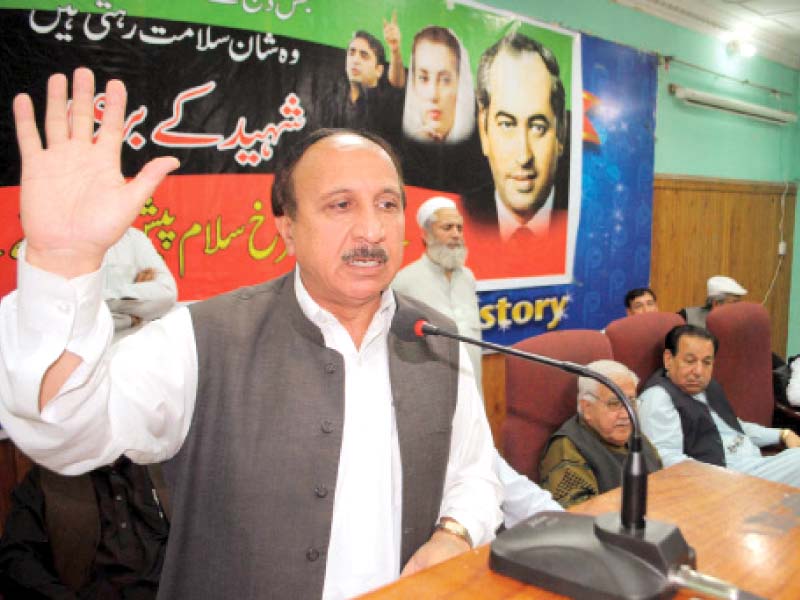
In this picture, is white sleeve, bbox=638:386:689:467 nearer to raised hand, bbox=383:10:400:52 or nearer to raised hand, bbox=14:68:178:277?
raised hand, bbox=383:10:400:52

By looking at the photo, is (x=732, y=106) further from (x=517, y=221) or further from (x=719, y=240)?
(x=517, y=221)

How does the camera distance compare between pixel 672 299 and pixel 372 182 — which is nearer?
pixel 372 182

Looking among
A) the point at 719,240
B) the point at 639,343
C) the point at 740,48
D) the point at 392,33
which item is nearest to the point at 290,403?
the point at 639,343

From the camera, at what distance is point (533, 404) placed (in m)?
2.15

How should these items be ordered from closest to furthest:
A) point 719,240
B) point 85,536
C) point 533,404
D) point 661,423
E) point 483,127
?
1. point 85,536
2. point 533,404
3. point 661,423
4. point 483,127
5. point 719,240

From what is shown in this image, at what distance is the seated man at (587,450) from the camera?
195 centimetres

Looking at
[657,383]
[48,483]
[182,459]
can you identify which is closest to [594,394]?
[657,383]

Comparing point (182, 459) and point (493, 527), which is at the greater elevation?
point (182, 459)

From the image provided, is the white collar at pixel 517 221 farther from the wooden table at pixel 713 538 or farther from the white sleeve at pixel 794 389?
the wooden table at pixel 713 538

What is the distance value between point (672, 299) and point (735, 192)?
1.45 metres

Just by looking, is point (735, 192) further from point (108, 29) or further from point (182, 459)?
point (182, 459)

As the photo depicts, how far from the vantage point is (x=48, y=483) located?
1.83 metres

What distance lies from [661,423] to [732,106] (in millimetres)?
4139

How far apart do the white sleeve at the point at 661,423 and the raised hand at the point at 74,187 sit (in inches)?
88.4
